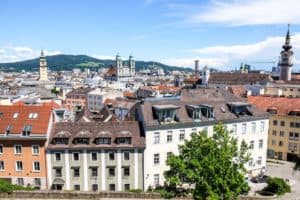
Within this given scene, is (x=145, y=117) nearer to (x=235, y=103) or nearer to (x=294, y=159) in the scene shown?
(x=235, y=103)

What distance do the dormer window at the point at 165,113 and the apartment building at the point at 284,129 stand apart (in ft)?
95.3

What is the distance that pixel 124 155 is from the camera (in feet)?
149

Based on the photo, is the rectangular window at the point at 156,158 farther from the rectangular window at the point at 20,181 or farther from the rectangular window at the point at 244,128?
the rectangular window at the point at 20,181

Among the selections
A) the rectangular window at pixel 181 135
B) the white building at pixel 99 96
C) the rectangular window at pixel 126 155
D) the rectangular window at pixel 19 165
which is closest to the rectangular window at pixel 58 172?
the rectangular window at pixel 19 165

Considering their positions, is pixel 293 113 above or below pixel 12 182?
above

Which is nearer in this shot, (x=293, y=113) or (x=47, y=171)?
(x=47, y=171)

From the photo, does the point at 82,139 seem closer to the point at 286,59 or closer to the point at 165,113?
the point at 165,113

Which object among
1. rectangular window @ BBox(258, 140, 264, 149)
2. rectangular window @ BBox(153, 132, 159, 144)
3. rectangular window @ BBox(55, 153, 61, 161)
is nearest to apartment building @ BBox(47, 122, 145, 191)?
rectangular window @ BBox(55, 153, 61, 161)

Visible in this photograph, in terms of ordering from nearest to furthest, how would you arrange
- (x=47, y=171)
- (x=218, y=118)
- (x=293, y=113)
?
(x=47, y=171)
(x=218, y=118)
(x=293, y=113)

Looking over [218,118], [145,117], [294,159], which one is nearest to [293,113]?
[294,159]

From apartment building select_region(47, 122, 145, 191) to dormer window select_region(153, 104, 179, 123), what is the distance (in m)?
4.26

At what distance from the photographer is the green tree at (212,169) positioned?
28.8 metres

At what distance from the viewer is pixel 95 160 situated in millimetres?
45156

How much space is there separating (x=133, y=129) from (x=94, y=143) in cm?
608
